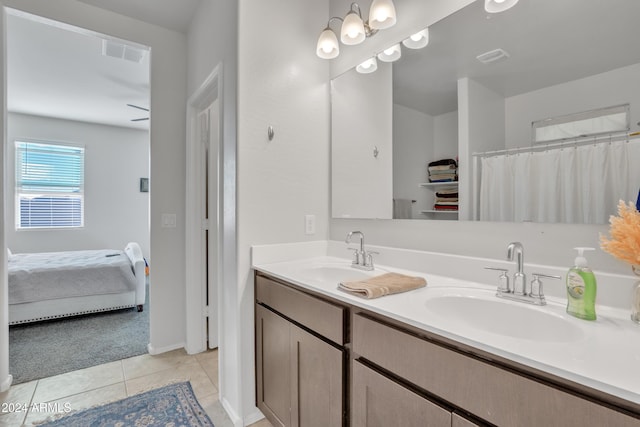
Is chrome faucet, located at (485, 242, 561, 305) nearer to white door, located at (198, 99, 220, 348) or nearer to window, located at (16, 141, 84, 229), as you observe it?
white door, located at (198, 99, 220, 348)

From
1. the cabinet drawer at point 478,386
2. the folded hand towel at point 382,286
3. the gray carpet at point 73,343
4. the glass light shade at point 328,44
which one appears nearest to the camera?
the cabinet drawer at point 478,386

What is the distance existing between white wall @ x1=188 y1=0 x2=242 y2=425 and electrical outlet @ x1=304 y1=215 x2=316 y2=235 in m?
0.45

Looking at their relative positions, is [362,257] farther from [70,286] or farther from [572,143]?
[70,286]

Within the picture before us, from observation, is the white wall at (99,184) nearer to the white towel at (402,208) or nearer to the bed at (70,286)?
the bed at (70,286)

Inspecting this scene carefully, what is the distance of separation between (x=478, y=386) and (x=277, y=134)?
1.46 meters

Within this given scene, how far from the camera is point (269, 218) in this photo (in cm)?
171

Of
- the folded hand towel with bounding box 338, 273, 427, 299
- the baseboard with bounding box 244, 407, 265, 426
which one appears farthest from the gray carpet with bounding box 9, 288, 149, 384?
the folded hand towel with bounding box 338, 273, 427, 299

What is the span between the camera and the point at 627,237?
31.0 inches

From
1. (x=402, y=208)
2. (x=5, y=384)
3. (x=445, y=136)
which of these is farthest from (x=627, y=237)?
(x=5, y=384)

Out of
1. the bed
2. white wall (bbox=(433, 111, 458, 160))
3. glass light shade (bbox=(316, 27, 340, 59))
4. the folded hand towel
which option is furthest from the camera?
the bed

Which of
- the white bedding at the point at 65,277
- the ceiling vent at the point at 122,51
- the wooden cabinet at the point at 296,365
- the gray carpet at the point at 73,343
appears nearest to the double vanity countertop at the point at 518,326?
the wooden cabinet at the point at 296,365

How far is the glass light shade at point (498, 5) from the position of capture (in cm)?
118

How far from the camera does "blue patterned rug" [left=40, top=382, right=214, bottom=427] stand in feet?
5.34

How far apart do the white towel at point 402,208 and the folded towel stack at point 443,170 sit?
18 centimetres
